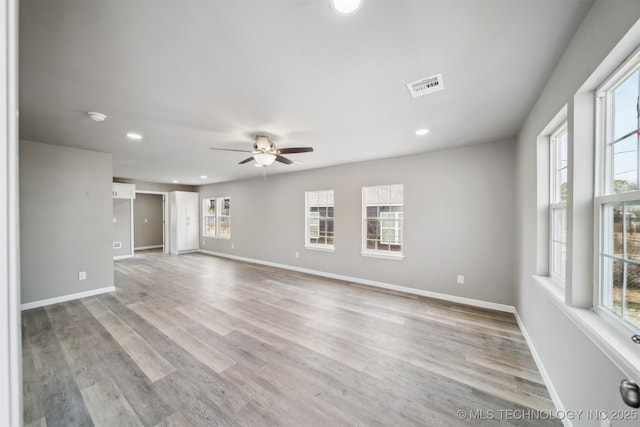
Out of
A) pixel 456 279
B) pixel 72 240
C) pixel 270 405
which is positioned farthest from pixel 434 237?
pixel 72 240

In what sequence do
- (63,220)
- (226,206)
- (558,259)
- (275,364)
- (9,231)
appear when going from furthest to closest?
(226,206), (63,220), (275,364), (558,259), (9,231)

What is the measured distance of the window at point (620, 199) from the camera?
1205 millimetres

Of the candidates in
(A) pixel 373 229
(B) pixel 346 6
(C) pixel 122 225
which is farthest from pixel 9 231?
(C) pixel 122 225

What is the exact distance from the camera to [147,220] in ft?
29.3

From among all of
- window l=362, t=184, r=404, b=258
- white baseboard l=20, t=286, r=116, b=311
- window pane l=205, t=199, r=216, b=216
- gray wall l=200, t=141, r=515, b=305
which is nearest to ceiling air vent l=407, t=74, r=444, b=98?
gray wall l=200, t=141, r=515, b=305

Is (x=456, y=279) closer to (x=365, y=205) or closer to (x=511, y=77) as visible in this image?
(x=365, y=205)

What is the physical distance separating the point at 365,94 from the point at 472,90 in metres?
0.90

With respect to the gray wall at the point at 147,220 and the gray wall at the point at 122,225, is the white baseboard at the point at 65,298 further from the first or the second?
the gray wall at the point at 147,220

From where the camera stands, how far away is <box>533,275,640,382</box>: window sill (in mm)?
1035

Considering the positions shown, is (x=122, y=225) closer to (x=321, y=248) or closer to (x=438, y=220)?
(x=321, y=248)

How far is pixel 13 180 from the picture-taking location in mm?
509

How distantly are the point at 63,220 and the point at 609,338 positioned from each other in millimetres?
5956

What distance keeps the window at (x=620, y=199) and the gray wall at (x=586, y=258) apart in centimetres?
10

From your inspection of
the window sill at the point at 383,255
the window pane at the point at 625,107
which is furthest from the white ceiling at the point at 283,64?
the window sill at the point at 383,255
